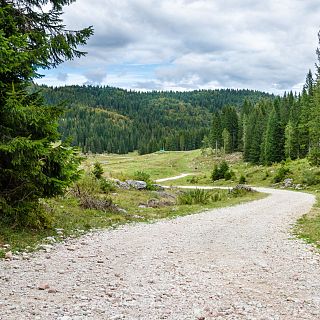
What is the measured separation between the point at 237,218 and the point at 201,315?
47.5 ft

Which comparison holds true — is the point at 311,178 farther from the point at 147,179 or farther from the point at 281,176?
the point at 147,179

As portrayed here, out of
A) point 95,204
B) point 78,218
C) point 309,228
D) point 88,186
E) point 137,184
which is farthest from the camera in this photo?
point 137,184

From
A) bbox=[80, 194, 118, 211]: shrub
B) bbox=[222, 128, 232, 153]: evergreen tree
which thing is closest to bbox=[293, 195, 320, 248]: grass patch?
bbox=[80, 194, 118, 211]: shrub

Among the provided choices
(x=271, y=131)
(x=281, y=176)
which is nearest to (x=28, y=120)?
(x=281, y=176)

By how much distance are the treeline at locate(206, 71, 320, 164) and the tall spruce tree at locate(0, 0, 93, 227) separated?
56.2 m

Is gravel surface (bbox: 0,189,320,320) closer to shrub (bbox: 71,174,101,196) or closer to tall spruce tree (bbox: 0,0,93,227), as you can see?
tall spruce tree (bbox: 0,0,93,227)

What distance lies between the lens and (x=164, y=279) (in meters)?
8.14

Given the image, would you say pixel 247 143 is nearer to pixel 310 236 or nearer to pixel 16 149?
pixel 310 236

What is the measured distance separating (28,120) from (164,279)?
5.88 metres

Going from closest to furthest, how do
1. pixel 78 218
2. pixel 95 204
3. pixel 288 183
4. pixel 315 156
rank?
pixel 78 218 < pixel 95 204 < pixel 315 156 < pixel 288 183

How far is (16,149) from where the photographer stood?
1014 cm

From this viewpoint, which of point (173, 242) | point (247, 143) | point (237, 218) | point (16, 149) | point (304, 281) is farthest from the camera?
point (247, 143)

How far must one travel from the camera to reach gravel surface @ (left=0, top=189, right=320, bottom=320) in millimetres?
6188

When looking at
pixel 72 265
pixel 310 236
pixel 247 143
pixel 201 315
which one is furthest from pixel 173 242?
pixel 247 143
